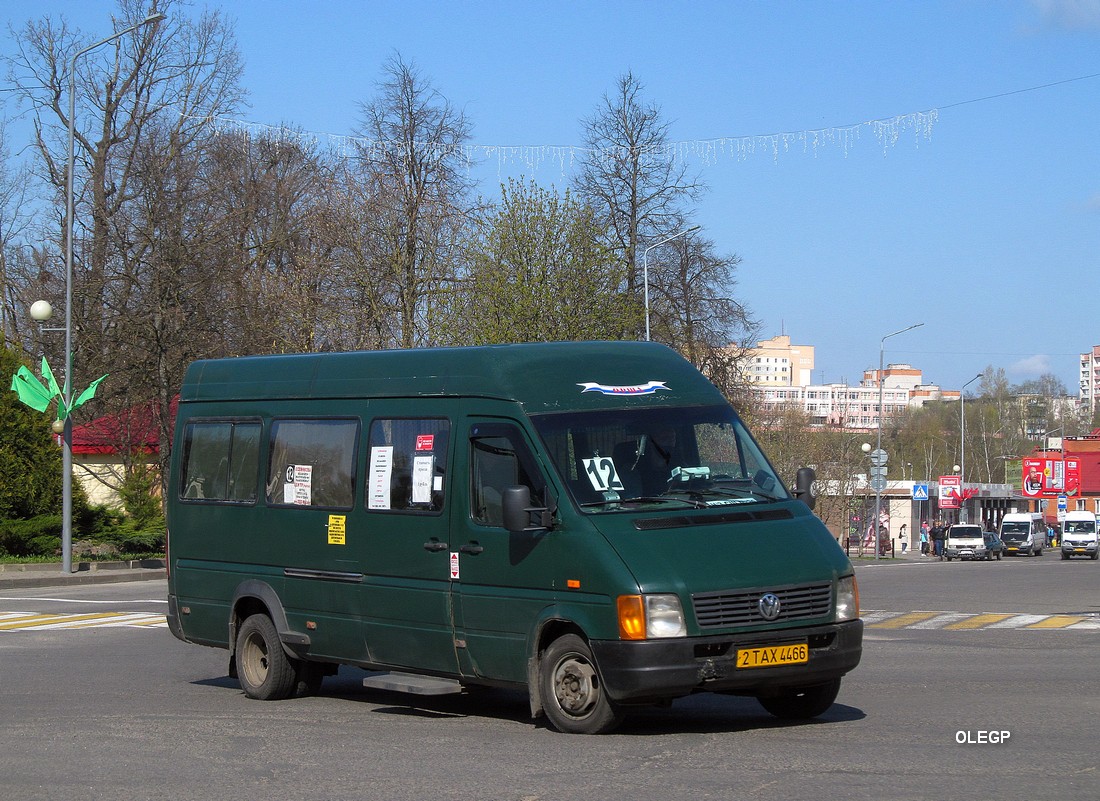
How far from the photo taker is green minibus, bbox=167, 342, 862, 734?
28.8ft

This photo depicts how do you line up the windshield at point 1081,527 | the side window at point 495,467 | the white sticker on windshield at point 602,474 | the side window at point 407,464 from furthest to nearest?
the windshield at point 1081,527 → the side window at point 407,464 → the side window at point 495,467 → the white sticker on windshield at point 602,474

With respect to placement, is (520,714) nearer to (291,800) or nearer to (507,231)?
(291,800)

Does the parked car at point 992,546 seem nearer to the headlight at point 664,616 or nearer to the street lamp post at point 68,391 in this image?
the street lamp post at point 68,391

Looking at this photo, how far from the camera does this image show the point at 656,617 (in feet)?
28.2

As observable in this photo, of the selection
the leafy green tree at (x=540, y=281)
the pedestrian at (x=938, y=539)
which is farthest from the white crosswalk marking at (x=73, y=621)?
the pedestrian at (x=938, y=539)

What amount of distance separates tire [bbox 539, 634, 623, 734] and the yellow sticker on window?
90.9 inches

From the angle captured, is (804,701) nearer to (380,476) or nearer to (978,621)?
(380,476)

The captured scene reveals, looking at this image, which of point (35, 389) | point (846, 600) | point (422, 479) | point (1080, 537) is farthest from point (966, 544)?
point (846, 600)

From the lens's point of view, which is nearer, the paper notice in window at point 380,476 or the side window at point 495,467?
the side window at point 495,467

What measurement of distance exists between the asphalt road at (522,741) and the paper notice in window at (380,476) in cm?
157

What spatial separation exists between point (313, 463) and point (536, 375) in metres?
2.38

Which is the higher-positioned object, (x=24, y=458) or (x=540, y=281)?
(x=540, y=281)

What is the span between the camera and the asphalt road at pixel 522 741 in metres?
7.43

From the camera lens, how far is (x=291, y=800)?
726 cm
